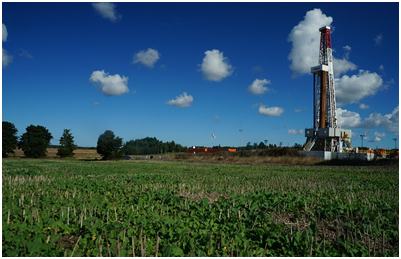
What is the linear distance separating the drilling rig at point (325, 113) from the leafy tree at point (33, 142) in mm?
54375

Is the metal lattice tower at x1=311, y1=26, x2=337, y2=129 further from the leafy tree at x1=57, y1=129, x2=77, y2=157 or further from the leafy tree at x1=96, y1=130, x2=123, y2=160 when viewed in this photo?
the leafy tree at x1=57, y1=129, x2=77, y2=157

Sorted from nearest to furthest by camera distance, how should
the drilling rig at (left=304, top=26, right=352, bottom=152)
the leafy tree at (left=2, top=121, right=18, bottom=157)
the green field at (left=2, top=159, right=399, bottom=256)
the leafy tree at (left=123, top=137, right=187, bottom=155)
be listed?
the green field at (left=2, top=159, right=399, bottom=256), the drilling rig at (left=304, top=26, right=352, bottom=152), the leafy tree at (left=2, top=121, right=18, bottom=157), the leafy tree at (left=123, top=137, right=187, bottom=155)

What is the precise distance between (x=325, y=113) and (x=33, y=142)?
2296 inches

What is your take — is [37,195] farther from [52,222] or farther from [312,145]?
[312,145]

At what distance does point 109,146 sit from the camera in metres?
63.1

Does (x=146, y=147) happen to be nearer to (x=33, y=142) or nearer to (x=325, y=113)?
(x=33, y=142)

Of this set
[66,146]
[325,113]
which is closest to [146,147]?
[66,146]

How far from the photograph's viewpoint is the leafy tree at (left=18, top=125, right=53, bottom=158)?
215 feet

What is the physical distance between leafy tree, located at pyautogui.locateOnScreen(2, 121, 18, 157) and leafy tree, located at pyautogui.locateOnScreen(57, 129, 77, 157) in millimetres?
8812

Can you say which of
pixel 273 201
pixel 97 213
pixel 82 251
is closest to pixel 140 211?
pixel 97 213

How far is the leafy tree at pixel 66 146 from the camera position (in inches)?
2697

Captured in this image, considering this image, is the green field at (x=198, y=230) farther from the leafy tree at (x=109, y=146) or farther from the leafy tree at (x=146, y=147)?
the leafy tree at (x=146, y=147)

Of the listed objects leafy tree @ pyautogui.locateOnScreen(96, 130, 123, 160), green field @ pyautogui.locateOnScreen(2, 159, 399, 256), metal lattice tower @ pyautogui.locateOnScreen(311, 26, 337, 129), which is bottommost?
green field @ pyautogui.locateOnScreen(2, 159, 399, 256)

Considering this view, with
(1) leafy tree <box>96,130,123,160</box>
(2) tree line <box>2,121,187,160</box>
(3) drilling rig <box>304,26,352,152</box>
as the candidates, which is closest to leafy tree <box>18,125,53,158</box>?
(2) tree line <box>2,121,187,160</box>
